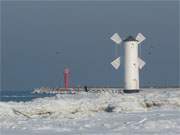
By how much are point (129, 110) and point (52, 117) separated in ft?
Result: 7.11

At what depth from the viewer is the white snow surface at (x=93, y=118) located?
9.99 m

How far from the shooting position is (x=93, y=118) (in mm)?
12297

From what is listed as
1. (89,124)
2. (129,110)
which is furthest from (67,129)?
(129,110)

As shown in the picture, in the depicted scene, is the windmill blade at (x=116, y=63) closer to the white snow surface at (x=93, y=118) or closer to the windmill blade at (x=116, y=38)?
the windmill blade at (x=116, y=38)

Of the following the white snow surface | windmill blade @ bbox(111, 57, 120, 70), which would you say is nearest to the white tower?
windmill blade @ bbox(111, 57, 120, 70)

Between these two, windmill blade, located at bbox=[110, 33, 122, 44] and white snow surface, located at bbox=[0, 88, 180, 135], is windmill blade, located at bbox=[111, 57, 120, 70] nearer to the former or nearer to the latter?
windmill blade, located at bbox=[110, 33, 122, 44]

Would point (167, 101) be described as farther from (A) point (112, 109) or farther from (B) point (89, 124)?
(B) point (89, 124)

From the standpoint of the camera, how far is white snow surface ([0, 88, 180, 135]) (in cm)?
999

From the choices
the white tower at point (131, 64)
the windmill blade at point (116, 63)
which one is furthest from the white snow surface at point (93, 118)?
the white tower at point (131, 64)

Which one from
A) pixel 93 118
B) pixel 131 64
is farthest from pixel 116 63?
pixel 93 118

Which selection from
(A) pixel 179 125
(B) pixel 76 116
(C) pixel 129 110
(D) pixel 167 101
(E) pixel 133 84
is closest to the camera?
(A) pixel 179 125

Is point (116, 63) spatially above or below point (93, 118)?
above

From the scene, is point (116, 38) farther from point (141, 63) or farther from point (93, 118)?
point (93, 118)

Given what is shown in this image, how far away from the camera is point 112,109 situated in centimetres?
1464
